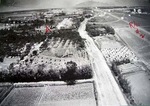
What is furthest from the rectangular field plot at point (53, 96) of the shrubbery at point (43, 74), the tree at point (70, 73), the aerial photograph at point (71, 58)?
the shrubbery at point (43, 74)

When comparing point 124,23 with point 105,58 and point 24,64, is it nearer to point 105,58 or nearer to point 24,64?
point 105,58

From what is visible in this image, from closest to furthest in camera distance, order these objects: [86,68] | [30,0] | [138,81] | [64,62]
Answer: [138,81] → [86,68] → [64,62] → [30,0]

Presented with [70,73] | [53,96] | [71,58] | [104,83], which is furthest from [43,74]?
[104,83]

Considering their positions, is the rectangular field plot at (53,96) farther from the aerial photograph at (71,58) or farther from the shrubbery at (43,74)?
the shrubbery at (43,74)

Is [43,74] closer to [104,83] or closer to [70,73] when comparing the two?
[70,73]

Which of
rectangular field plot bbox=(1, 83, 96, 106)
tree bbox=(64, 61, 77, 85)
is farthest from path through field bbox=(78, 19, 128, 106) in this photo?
tree bbox=(64, 61, 77, 85)

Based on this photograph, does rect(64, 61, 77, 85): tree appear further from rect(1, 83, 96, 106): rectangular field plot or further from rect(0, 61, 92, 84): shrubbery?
rect(1, 83, 96, 106): rectangular field plot

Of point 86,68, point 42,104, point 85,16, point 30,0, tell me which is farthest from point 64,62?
point 30,0

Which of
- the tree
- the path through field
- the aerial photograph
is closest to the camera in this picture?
the path through field
